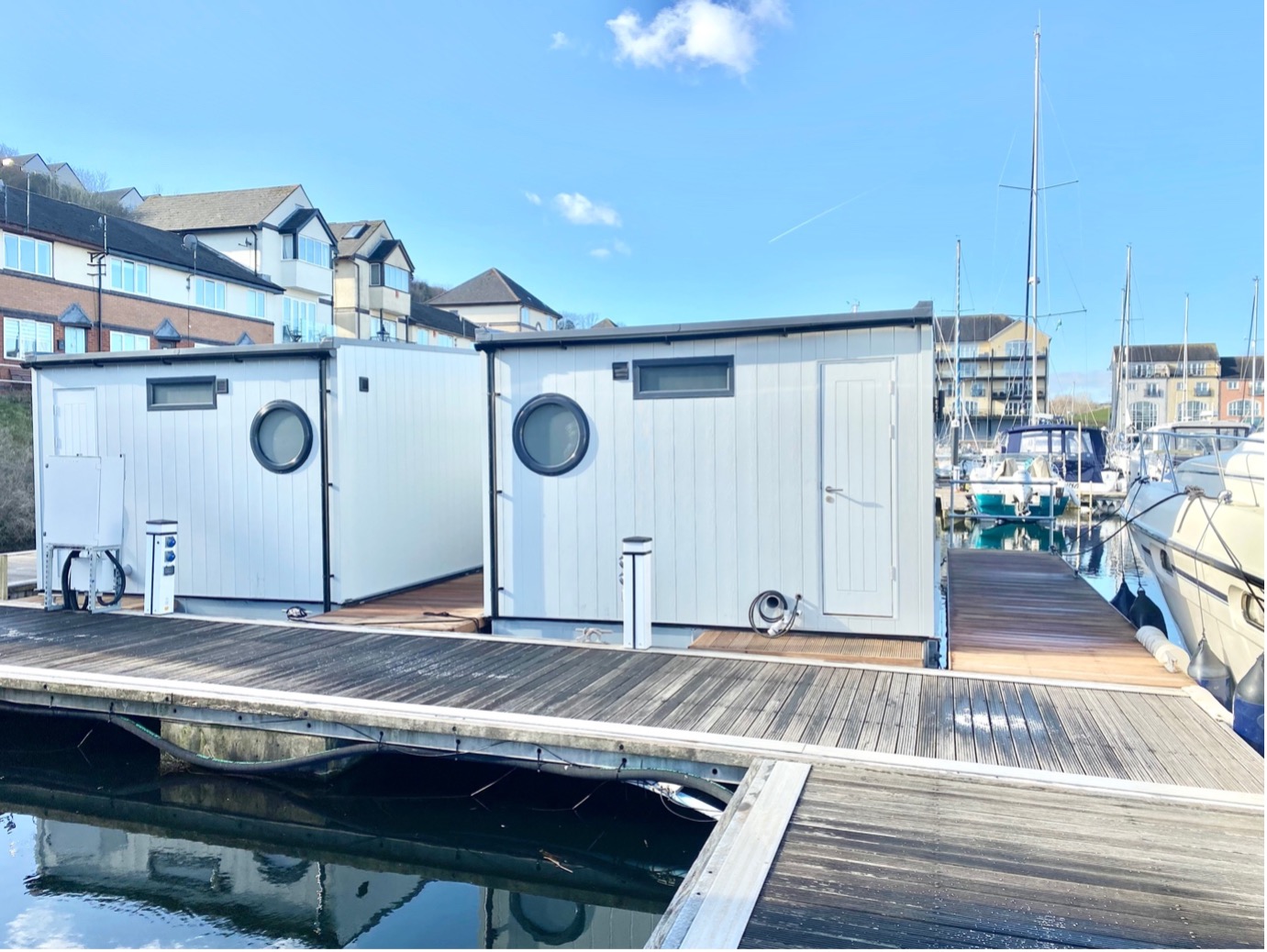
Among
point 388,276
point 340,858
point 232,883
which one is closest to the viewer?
point 232,883

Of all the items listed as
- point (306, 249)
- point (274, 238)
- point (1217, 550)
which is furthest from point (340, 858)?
point (306, 249)

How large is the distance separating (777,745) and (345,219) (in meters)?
43.8

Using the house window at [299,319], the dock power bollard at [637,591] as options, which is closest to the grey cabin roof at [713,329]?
the dock power bollard at [637,591]

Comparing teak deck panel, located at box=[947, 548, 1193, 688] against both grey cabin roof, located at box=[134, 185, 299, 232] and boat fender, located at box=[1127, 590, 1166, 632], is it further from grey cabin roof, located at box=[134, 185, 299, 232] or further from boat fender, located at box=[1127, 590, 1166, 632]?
grey cabin roof, located at box=[134, 185, 299, 232]

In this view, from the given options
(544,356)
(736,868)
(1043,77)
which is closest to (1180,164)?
(544,356)

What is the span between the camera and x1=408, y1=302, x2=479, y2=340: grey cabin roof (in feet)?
131

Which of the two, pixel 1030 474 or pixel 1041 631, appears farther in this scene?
pixel 1030 474

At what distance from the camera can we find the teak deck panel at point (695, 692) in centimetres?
426

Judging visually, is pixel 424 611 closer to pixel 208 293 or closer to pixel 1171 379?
pixel 208 293

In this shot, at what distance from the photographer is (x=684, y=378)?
7.04 meters

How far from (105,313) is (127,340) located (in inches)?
41.9

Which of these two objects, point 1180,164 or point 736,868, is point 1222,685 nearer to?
point 736,868

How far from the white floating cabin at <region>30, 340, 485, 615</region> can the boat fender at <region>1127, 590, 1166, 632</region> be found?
327 inches

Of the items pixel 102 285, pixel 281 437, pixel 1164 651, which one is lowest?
pixel 1164 651
